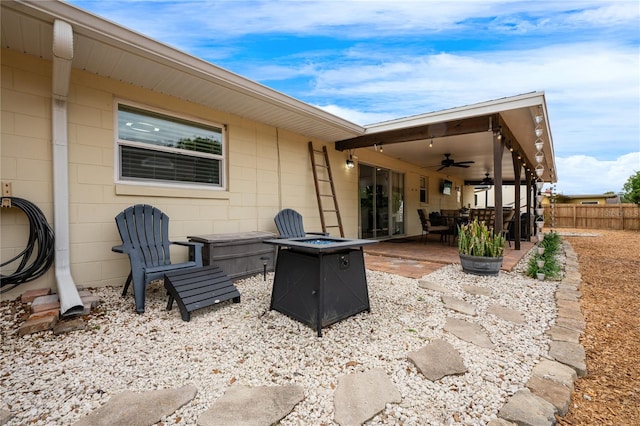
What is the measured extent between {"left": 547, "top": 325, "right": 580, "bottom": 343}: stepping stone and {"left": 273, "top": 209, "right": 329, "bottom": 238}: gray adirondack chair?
127 inches

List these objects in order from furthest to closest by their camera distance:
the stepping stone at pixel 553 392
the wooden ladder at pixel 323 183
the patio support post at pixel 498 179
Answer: the wooden ladder at pixel 323 183, the patio support post at pixel 498 179, the stepping stone at pixel 553 392

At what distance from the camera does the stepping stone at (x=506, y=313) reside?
8.37 ft

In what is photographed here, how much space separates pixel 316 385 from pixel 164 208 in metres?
3.28

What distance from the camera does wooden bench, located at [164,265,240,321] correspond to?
2.55 m

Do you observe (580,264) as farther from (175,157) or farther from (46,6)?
(46,6)

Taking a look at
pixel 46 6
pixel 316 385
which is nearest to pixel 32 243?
pixel 46 6

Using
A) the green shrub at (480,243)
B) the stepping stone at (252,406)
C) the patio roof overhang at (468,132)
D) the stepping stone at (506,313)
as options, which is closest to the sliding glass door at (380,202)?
the patio roof overhang at (468,132)

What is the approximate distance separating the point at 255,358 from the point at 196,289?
1.14 meters

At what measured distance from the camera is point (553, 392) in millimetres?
1534

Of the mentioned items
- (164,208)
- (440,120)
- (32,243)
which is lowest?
(32,243)

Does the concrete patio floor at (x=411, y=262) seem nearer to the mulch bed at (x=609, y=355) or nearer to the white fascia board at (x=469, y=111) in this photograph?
the mulch bed at (x=609, y=355)

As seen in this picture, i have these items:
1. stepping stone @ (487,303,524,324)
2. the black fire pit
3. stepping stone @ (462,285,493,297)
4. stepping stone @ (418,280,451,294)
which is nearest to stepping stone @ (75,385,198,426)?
the black fire pit

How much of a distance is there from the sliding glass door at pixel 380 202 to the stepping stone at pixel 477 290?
4223 mm

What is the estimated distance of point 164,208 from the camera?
12.7 feet
